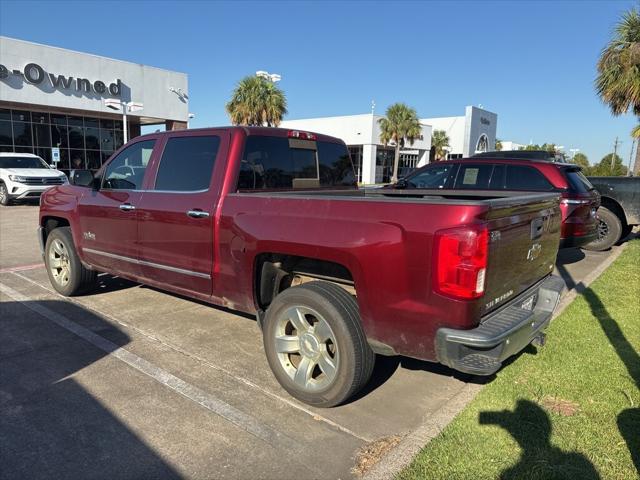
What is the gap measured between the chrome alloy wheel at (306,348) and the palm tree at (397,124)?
4219 cm

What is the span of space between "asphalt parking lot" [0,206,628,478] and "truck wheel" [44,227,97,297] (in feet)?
1.63

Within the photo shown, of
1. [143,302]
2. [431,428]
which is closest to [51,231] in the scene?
[143,302]

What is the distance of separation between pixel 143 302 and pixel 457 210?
14.4ft

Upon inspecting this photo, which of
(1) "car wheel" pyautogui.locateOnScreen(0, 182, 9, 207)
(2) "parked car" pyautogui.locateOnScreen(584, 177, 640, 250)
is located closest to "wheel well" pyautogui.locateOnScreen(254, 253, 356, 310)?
(2) "parked car" pyautogui.locateOnScreen(584, 177, 640, 250)

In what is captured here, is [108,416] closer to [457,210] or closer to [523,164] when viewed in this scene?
[457,210]

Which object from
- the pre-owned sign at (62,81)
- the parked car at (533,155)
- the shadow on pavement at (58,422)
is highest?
the pre-owned sign at (62,81)

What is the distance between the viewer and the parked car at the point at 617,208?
940cm

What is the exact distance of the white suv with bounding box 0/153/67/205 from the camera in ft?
56.9

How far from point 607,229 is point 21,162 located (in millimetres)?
19788

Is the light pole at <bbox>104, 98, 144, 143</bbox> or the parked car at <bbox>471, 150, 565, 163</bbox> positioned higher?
the light pole at <bbox>104, 98, 144, 143</bbox>

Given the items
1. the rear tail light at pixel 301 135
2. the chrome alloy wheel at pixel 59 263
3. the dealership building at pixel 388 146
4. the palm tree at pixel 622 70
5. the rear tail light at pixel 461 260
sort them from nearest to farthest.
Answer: the rear tail light at pixel 461 260 < the rear tail light at pixel 301 135 < the chrome alloy wheel at pixel 59 263 < the palm tree at pixel 622 70 < the dealership building at pixel 388 146

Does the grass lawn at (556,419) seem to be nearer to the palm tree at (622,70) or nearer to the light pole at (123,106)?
the palm tree at (622,70)

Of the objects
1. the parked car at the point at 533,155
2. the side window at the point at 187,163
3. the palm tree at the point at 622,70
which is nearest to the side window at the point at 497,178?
the parked car at the point at 533,155

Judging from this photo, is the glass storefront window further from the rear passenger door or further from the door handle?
the door handle
